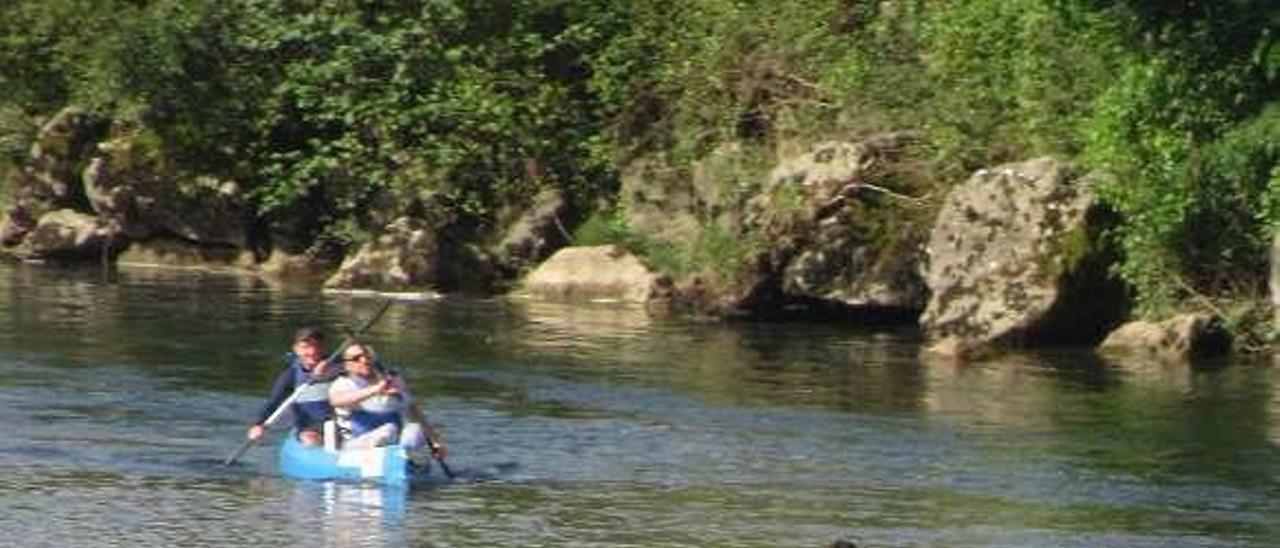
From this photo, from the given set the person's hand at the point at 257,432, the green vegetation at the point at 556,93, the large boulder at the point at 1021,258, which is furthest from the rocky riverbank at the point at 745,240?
the person's hand at the point at 257,432

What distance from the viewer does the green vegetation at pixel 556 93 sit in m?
37.0

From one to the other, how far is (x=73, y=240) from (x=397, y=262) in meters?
6.36

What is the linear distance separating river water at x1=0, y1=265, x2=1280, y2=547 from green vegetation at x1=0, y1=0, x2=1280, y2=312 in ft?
8.80

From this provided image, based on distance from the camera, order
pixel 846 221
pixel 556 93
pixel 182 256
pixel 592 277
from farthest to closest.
A: pixel 182 256, pixel 556 93, pixel 592 277, pixel 846 221

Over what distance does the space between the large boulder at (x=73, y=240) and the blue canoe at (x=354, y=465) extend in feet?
76.0

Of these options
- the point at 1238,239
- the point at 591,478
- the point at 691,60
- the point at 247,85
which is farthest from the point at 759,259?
the point at 591,478

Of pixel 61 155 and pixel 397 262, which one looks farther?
pixel 61 155

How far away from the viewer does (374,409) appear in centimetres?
2588

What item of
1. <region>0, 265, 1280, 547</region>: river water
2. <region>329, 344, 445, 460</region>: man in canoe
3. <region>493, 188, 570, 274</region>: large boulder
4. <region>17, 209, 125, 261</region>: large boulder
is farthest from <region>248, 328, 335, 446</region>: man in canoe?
<region>17, 209, 125, 261</region>: large boulder

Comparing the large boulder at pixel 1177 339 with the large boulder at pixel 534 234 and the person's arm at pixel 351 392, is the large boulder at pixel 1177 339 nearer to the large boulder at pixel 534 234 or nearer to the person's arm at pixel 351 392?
the large boulder at pixel 534 234

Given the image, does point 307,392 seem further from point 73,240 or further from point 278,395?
point 73,240

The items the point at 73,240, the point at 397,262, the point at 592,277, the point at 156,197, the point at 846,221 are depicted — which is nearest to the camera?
the point at 846,221

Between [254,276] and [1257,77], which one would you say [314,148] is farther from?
[1257,77]

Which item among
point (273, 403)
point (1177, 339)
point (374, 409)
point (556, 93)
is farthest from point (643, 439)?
point (556, 93)
